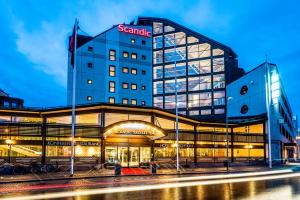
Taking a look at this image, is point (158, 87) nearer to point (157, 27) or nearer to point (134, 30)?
point (157, 27)

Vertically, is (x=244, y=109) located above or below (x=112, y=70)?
below

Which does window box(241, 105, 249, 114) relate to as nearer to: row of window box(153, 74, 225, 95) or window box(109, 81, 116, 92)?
row of window box(153, 74, 225, 95)

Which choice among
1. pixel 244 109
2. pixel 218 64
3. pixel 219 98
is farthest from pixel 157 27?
pixel 244 109

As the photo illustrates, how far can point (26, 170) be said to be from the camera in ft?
107

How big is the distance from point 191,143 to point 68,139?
18.4m

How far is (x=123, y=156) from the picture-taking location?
4084 centimetres

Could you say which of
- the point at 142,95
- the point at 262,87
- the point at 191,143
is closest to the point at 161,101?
the point at 142,95

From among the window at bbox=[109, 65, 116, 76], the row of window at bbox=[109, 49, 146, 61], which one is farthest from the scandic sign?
the window at bbox=[109, 65, 116, 76]

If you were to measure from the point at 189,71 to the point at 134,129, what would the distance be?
168 feet

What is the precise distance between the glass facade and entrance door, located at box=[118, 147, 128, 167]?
45302 mm

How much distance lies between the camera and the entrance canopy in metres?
34.8

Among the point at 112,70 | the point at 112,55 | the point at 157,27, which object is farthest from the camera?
the point at 157,27

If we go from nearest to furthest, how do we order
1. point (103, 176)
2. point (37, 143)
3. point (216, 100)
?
point (103, 176)
point (37, 143)
point (216, 100)

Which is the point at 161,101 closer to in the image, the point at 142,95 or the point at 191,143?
the point at 142,95
